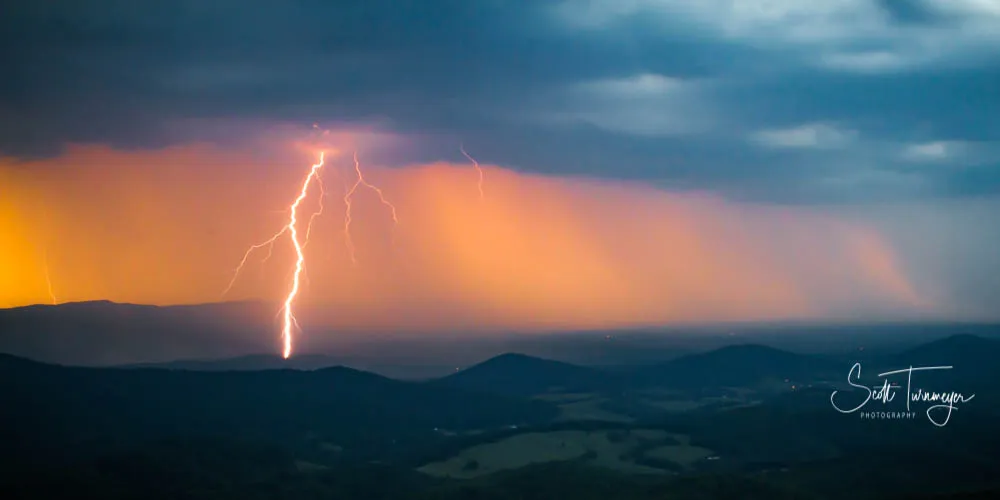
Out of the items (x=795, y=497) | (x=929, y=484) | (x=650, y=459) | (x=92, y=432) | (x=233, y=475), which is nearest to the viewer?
(x=795, y=497)

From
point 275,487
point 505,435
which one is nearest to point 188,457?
point 275,487

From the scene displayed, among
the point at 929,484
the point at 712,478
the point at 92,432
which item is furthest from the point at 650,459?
the point at 92,432

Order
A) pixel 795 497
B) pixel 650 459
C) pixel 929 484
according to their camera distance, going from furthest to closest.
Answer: pixel 650 459, pixel 929 484, pixel 795 497

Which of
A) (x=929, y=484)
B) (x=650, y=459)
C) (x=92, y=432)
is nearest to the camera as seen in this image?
(x=929, y=484)

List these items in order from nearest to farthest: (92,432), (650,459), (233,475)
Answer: (233,475), (650,459), (92,432)

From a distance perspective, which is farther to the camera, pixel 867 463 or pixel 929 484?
pixel 867 463

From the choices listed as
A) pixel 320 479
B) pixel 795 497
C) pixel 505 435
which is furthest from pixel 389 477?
pixel 795 497

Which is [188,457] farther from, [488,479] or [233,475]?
[488,479]

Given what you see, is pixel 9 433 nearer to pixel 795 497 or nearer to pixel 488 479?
pixel 488 479

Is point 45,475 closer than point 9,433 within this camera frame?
Yes
